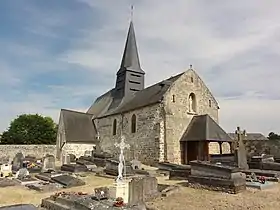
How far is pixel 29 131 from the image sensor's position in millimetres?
37469

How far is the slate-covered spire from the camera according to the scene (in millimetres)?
28797

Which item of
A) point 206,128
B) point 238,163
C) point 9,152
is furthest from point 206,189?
point 9,152

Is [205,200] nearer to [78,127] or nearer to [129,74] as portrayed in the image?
[129,74]

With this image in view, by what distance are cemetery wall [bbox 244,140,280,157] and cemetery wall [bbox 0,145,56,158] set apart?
2055 centimetres

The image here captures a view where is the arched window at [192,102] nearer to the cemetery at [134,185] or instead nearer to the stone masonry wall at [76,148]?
the cemetery at [134,185]

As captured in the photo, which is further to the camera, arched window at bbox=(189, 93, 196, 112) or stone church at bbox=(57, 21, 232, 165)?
arched window at bbox=(189, 93, 196, 112)

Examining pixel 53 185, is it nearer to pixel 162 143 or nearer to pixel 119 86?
pixel 162 143

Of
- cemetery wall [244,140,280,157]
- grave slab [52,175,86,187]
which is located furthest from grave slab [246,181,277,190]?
cemetery wall [244,140,280,157]

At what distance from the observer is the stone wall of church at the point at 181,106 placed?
19828 mm

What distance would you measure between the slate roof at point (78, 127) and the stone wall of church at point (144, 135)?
13.1 ft

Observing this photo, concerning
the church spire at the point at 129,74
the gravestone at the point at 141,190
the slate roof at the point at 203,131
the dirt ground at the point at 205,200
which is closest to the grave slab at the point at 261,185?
the dirt ground at the point at 205,200

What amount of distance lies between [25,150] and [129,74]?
13681 millimetres

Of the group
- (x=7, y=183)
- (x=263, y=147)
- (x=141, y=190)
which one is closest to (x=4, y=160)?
(x=7, y=183)

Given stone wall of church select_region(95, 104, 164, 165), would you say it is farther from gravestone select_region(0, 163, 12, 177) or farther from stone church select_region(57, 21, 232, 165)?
gravestone select_region(0, 163, 12, 177)
